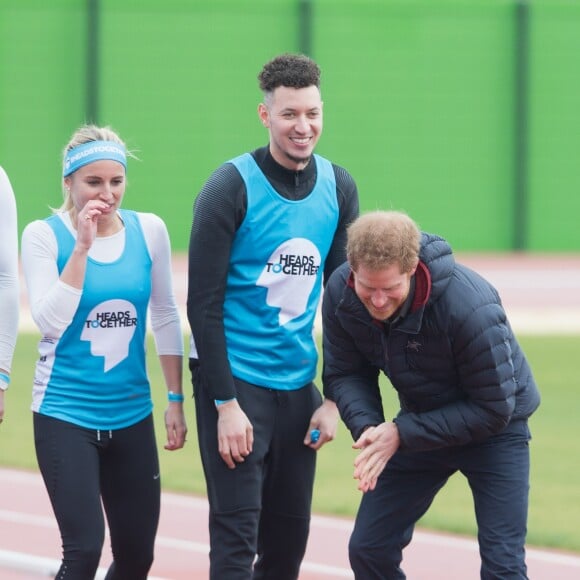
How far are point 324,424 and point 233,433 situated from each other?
0.42m

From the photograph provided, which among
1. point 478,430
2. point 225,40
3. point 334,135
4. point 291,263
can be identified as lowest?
point 478,430

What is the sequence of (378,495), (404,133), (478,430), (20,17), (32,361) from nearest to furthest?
(478,430) → (378,495) → (32,361) → (20,17) → (404,133)

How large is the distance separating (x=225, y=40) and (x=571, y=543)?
20080 millimetres

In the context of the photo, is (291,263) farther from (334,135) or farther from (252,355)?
(334,135)

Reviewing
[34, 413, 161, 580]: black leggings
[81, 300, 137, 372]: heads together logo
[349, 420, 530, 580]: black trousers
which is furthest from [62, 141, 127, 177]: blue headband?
[349, 420, 530, 580]: black trousers

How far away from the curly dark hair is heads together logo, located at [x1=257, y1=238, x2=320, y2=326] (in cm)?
57

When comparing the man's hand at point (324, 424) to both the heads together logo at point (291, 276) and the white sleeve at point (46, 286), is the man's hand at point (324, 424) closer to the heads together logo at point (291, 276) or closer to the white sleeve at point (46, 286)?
the heads together logo at point (291, 276)

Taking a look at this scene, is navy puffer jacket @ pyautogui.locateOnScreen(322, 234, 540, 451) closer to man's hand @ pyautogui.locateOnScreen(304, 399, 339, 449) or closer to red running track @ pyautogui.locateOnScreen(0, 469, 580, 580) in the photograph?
man's hand @ pyautogui.locateOnScreen(304, 399, 339, 449)

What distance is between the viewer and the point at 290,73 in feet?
17.0

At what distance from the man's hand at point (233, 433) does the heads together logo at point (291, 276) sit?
1.26 ft

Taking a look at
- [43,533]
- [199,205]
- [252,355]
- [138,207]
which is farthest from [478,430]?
[138,207]

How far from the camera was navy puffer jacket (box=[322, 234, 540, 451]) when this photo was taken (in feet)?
15.6

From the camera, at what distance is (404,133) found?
27.0m

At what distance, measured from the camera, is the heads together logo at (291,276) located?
17.1 ft
